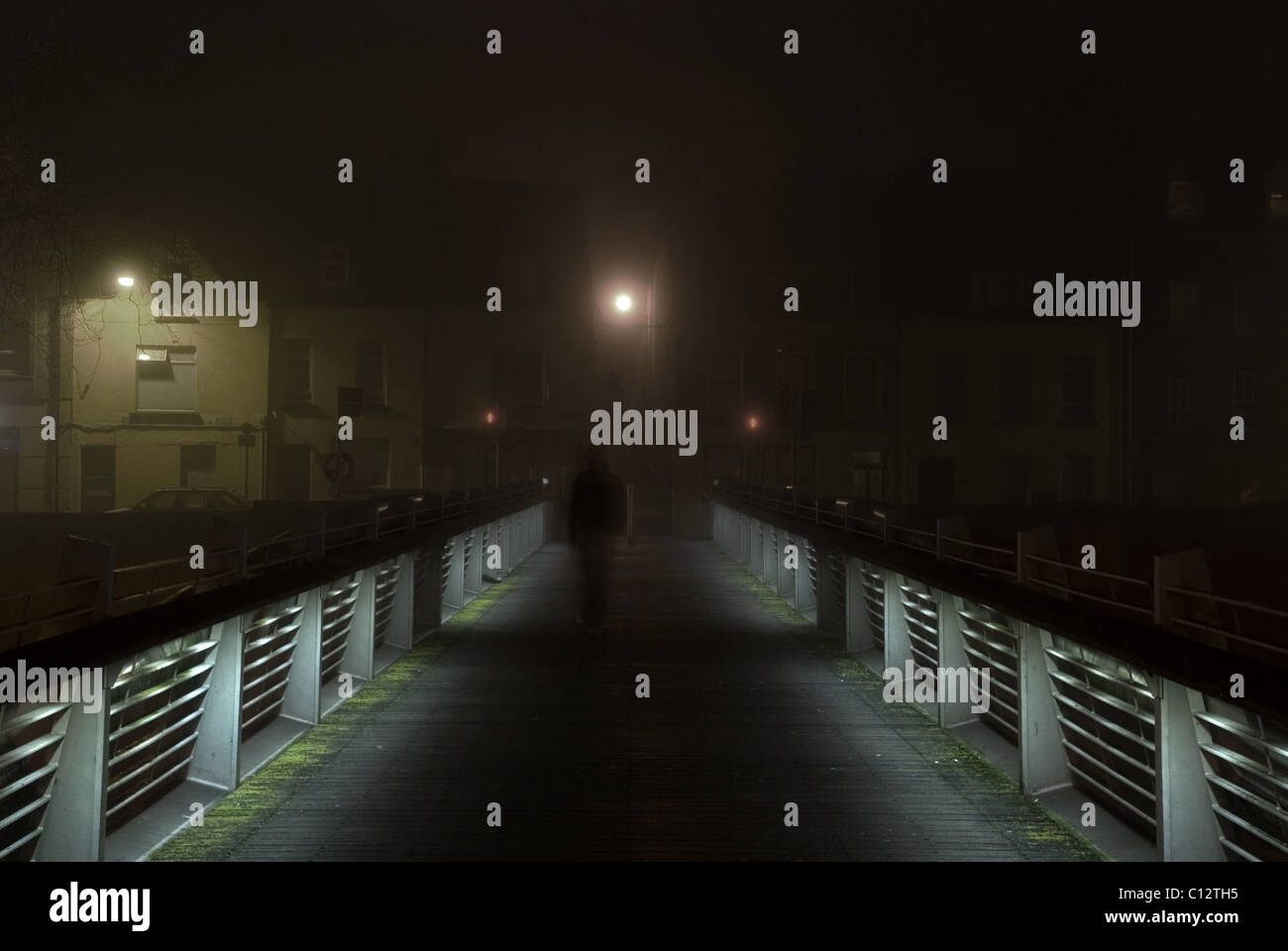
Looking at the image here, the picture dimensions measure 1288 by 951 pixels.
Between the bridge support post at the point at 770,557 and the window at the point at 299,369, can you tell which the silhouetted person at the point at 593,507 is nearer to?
the bridge support post at the point at 770,557

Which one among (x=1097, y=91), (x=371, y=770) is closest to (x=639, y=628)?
(x=371, y=770)

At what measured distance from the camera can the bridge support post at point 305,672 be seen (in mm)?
9523

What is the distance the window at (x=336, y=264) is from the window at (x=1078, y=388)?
25.9 metres

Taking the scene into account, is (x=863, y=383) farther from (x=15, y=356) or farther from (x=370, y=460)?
(x=15, y=356)

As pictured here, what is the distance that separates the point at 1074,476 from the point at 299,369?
90.2 ft

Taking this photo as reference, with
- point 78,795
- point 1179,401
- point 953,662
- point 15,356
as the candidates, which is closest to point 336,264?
point 15,356

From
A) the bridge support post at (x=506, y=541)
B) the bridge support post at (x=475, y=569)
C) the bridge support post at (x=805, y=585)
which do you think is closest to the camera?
the bridge support post at (x=805, y=585)

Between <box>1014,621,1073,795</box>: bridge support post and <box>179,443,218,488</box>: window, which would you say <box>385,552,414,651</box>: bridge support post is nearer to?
<box>1014,621,1073,795</box>: bridge support post

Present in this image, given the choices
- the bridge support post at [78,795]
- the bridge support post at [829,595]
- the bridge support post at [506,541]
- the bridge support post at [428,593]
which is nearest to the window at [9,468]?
the bridge support post at [506,541]

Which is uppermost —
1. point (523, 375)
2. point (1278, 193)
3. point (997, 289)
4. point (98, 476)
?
point (1278, 193)

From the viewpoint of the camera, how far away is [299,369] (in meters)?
38.4

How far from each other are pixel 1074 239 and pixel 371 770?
40.4 metres

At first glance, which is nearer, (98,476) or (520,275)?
(98,476)

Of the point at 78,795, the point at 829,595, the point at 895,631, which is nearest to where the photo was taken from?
the point at 78,795
